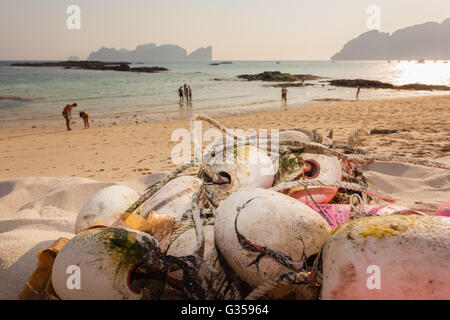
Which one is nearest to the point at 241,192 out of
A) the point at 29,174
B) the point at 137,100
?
the point at 29,174

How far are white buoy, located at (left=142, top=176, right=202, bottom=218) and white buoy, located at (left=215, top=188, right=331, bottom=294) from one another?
0.59 meters

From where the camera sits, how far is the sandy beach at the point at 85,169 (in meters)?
2.70

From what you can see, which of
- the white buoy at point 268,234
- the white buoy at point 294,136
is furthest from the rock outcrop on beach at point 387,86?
the white buoy at point 268,234

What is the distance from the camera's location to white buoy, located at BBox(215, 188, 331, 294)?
1388mm

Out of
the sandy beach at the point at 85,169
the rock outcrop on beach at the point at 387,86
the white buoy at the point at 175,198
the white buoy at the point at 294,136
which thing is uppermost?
the rock outcrop on beach at the point at 387,86

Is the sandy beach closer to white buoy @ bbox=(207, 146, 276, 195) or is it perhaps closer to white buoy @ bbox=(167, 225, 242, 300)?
white buoy @ bbox=(167, 225, 242, 300)

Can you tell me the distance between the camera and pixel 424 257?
111 cm

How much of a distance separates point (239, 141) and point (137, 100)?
73.2 feet

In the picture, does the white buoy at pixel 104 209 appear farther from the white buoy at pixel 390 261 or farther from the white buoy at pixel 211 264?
the white buoy at pixel 390 261

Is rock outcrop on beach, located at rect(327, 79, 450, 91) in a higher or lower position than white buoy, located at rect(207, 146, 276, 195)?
higher

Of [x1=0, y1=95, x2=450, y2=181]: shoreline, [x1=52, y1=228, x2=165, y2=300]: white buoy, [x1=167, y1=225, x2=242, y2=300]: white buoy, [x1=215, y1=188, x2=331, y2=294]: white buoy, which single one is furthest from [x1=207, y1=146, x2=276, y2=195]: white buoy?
[x1=0, y1=95, x2=450, y2=181]: shoreline

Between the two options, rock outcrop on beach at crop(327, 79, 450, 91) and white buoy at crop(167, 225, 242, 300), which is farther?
rock outcrop on beach at crop(327, 79, 450, 91)

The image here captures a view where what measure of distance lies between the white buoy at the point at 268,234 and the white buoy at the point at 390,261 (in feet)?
0.44

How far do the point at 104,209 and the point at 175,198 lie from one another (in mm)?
489
